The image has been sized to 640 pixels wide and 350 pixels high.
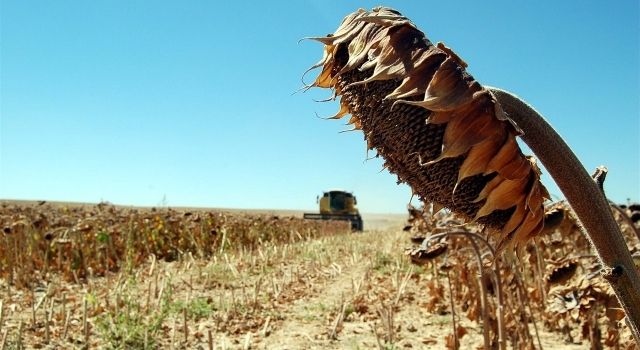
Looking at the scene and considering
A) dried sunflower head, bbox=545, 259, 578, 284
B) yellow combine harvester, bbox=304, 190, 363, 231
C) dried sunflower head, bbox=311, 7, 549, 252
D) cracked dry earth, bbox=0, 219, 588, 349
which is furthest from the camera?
yellow combine harvester, bbox=304, 190, 363, 231

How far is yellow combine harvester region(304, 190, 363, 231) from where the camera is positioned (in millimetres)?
34025

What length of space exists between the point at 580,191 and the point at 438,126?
34 centimetres

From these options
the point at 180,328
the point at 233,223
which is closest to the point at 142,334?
the point at 180,328

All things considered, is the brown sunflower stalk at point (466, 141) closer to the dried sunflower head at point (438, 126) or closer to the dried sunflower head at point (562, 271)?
the dried sunflower head at point (438, 126)

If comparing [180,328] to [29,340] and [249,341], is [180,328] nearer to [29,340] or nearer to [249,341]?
[249,341]

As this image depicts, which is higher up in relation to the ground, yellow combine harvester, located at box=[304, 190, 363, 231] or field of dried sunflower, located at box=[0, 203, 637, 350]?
yellow combine harvester, located at box=[304, 190, 363, 231]

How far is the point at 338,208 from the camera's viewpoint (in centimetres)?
3519

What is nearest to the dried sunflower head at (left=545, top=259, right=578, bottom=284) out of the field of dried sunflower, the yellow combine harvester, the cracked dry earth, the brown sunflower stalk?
the field of dried sunflower

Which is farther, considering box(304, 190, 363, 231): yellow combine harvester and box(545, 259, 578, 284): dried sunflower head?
box(304, 190, 363, 231): yellow combine harvester

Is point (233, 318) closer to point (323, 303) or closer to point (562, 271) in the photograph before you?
point (323, 303)

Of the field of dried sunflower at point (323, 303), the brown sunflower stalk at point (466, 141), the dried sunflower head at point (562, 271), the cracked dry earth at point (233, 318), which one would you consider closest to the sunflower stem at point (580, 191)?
the brown sunflower stalk at point (466, 141)

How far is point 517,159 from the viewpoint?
1.33 meters

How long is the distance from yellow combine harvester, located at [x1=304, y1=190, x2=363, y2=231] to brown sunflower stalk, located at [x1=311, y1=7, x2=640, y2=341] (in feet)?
106

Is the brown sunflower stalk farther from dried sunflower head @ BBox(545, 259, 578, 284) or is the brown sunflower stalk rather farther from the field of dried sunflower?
dried sunflower head @ BBox(545, 259, 578, 284)
